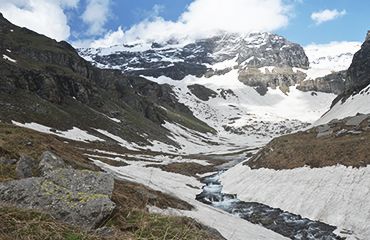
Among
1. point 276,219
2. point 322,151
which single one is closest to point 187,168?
point 322,151

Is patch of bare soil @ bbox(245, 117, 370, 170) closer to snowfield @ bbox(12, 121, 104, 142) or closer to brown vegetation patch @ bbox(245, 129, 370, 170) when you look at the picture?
brown vegetation patch @ bbox(245, 129, 370, 170)

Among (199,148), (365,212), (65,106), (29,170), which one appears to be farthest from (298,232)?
(199,148)

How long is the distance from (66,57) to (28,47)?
18.3 meters

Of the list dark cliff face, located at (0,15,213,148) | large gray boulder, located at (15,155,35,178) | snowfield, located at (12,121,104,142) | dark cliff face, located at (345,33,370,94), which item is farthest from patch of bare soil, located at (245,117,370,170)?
dark cliff face, located at (345,33,370,94)

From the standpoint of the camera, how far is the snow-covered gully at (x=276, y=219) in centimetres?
2802

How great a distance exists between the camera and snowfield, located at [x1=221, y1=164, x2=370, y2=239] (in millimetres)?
27986

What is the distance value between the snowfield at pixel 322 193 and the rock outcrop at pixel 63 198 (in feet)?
72.1

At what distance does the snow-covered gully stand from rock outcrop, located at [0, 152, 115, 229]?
22.0 m

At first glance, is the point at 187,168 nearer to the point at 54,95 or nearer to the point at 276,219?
the point at 276,219

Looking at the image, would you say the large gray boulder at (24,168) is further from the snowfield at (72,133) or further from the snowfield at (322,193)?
the snowfield at (72,133)

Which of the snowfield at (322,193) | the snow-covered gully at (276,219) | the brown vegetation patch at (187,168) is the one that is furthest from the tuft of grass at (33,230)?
the brown vegetation patch at (187,168)

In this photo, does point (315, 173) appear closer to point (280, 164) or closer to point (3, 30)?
point (280, 164)

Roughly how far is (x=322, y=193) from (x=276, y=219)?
180 inches

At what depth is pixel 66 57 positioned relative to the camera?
190500 millimetres
